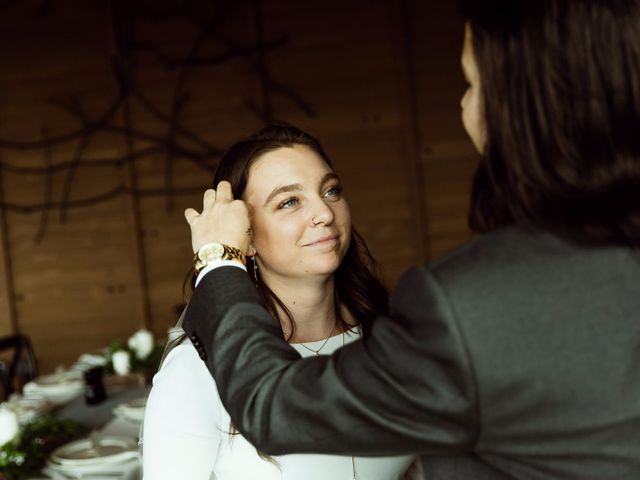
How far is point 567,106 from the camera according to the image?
84 cm

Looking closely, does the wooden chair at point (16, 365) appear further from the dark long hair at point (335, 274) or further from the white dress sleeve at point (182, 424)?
the white dress sleeve at point (182, 424)

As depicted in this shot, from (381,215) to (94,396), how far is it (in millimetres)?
2329

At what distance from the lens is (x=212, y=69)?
15.1 ft

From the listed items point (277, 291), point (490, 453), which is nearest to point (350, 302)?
point (277, 291)

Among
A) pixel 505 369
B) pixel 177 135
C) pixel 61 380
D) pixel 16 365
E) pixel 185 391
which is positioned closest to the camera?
pixel 505 369

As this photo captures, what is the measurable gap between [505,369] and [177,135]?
409cm

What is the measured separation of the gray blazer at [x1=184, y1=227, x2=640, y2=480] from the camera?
81 centimetres

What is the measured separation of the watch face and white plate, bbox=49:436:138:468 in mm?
1137

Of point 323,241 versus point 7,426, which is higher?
point 323,241

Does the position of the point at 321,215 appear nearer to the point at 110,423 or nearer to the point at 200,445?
the point at 200,445

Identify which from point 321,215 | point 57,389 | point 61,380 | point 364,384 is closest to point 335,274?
point 321,215

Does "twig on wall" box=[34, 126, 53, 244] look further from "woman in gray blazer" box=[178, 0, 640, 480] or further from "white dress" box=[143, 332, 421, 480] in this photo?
"woman in gray blazer" box=[178, 0, 640, 480]

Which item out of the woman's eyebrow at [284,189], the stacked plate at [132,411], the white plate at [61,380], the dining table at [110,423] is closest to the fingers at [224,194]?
the woman's eyebrow at [284,189]

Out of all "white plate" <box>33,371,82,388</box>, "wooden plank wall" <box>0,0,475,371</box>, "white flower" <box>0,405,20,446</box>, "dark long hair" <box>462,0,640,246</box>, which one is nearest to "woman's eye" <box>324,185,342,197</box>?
"dark long hair" <box>462,0,640,246</box>
